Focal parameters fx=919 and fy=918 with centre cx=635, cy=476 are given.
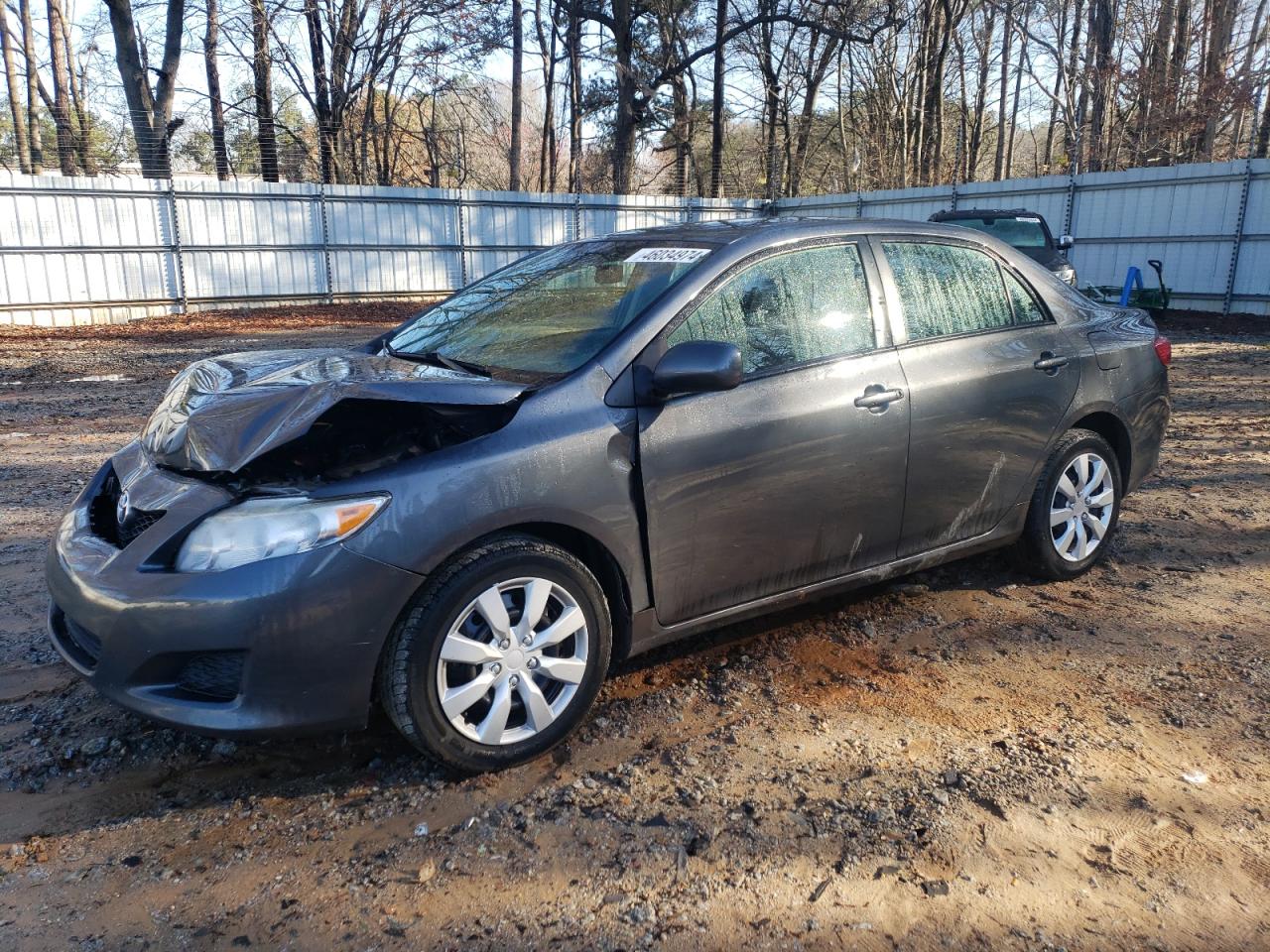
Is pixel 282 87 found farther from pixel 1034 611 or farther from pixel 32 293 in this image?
pixel 1034 611

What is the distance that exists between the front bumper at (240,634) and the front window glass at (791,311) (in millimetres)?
1321

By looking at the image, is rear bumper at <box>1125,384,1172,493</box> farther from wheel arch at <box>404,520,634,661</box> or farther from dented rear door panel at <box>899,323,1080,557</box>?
wheel arch at <box>404,520,634,661</box>

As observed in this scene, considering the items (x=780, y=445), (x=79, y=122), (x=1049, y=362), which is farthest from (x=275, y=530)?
(x=79, y=122)

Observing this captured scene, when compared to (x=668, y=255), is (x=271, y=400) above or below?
below

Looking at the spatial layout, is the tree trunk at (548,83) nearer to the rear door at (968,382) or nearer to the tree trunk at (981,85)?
the tree trunk at (981,85)

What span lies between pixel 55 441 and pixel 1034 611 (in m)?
6.97

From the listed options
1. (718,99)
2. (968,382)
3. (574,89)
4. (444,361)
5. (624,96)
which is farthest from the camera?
(574,89)

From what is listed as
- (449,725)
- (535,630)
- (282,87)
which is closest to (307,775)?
(449,725)

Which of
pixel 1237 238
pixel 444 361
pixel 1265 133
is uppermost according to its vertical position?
pixel 1265 133

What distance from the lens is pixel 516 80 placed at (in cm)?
2694

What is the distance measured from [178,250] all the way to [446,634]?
17.3 meters

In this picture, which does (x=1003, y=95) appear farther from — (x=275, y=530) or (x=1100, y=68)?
(x=275, y=530)

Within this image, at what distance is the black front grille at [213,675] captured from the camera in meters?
2.47

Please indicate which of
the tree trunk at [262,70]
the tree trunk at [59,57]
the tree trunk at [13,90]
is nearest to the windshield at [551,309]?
the tree trunk at [13,90]
